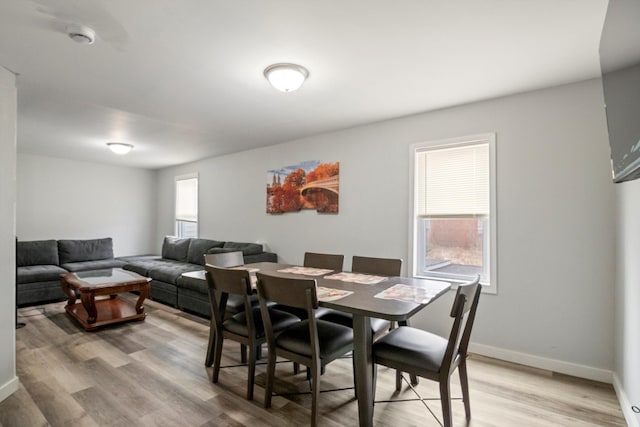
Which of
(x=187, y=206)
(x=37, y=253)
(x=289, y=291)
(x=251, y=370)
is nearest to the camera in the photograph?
(x=289, y=291)

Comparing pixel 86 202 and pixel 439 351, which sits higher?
pixel 86 202

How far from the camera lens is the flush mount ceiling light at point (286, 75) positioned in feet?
7.68

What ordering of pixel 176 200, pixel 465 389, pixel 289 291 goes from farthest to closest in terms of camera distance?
pixel 176 200, pixel 465 389, pixel 289 291

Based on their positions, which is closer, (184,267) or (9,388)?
(9,388)

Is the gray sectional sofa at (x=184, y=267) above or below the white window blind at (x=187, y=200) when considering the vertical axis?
below

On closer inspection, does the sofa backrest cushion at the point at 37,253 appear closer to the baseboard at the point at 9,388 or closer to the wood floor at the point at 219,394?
the wood floor at the point at 219,394

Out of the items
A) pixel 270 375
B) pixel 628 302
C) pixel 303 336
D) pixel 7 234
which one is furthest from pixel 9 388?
pixel 628 302

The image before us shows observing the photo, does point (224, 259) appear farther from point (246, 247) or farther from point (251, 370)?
point (246, 247)

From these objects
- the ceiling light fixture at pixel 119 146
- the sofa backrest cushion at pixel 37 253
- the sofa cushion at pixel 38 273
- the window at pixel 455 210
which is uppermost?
the ceiling light fixture at pixel 119 146

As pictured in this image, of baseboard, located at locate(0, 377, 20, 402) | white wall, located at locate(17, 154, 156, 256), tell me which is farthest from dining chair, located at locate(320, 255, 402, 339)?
white wall, located at locate(17, 154, 156, 256)

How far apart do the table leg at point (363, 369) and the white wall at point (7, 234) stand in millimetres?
2472

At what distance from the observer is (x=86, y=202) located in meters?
6.18

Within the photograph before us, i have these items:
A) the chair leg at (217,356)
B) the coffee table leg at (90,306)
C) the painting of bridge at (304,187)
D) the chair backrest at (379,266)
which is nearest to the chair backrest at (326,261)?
the chair backrest at (379,266)

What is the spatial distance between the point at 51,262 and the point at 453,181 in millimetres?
6354
